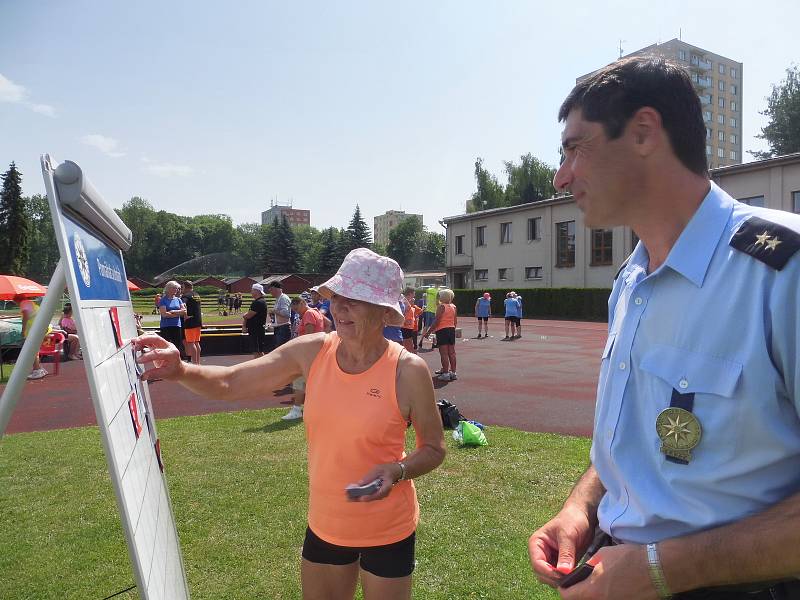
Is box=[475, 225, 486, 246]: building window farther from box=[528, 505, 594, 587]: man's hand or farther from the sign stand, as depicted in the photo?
box=[528, 505, 594, 587]: man's hand

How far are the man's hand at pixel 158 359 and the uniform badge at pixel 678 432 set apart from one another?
1.88 meters

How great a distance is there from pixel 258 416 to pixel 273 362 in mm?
6463

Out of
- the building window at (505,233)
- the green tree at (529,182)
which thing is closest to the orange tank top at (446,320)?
the building window at (505,233)

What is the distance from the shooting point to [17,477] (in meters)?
5.96

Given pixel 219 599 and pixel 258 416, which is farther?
pixel 258 416

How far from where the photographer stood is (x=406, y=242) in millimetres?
115875

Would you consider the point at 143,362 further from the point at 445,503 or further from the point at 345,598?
the point at 445,503

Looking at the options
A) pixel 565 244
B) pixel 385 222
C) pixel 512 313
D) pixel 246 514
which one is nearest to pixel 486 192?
pixel 565 244

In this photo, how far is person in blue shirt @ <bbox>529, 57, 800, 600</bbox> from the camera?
45.4 inches

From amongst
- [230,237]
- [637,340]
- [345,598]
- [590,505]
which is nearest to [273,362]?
[345,598]

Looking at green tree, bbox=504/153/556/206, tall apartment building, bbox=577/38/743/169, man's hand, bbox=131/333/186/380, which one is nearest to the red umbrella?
man's hand, bbox=131/333/186/380

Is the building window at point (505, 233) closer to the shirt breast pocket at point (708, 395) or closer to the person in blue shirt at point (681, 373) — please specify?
the person in blue shirt at point (681, 373)

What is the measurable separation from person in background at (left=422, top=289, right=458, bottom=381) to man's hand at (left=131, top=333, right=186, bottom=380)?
9.34 m

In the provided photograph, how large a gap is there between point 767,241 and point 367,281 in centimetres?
161
